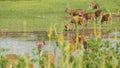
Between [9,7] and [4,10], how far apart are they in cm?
87

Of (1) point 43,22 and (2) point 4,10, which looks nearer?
(1) point 43,22

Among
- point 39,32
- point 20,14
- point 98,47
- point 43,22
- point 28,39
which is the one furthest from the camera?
point 20,14

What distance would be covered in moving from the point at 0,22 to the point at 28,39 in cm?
337

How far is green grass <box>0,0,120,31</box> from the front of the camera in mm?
17623

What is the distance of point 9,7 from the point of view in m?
21.7

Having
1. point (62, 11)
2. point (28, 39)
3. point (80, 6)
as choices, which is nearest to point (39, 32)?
point (28, 39)

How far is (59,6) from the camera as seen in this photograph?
22.3 m

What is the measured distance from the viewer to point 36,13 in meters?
20.5

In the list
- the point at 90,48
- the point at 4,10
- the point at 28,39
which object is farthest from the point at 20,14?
the point at 90,48

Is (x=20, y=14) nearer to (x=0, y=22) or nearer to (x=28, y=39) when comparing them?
(x=0, y=22)

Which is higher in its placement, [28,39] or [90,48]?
[90,48]

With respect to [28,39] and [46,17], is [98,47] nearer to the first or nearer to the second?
[28,39]

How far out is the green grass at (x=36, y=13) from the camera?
1762cm

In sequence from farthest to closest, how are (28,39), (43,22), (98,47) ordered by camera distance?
(43,22), (28,39), (98,47)
